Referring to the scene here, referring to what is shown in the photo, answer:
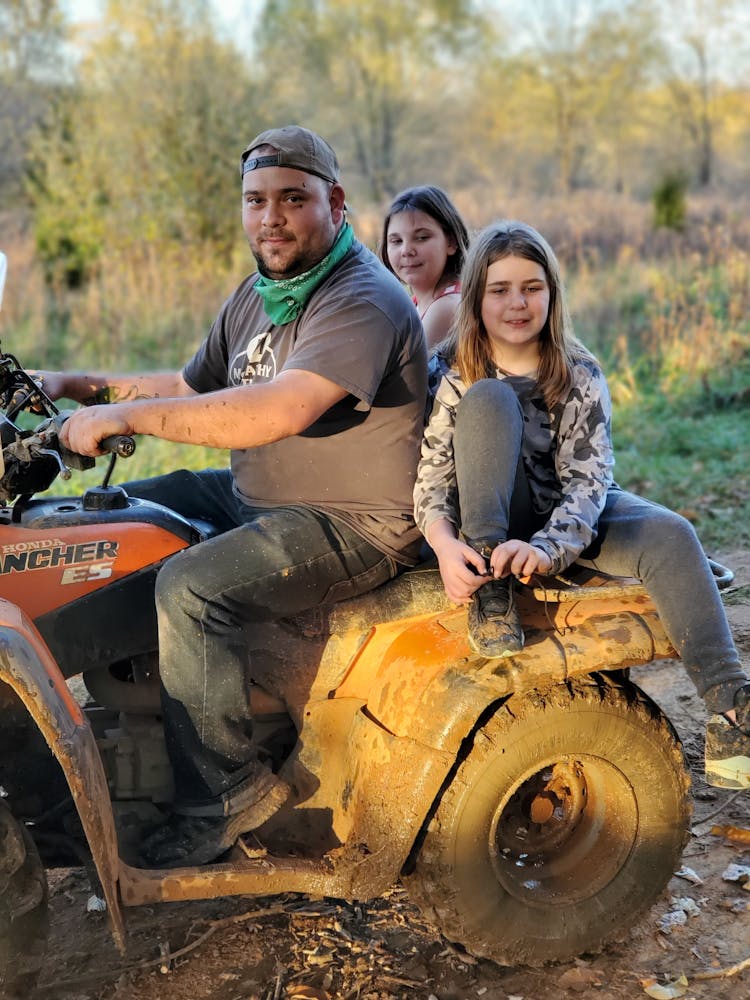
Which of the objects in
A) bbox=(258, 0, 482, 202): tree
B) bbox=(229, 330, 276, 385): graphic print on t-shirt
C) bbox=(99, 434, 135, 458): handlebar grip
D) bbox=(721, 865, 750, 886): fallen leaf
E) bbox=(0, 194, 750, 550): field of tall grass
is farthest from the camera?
bbox=(258, 0, 482, 202): tree

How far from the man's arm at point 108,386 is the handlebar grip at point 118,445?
2.17ft

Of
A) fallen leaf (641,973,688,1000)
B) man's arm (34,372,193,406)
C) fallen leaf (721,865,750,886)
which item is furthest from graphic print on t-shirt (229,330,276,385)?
fallen leaf (721,865,750,886)

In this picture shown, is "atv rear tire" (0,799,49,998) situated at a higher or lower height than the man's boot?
lower

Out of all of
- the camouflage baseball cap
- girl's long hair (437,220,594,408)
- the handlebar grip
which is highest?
the camouflage baseball cap

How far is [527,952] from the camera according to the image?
2.83 metres

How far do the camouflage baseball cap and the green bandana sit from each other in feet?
0.64

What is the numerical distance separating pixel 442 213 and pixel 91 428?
2.71 meters

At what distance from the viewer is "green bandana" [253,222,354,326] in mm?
2949

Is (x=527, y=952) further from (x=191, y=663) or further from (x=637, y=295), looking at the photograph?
(x=637, y=295)

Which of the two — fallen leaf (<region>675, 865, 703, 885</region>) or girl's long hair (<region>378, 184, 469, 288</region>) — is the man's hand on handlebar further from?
girl's long hair (<region>378, 184, 469, 288</region>)

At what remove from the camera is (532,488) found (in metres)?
3.03

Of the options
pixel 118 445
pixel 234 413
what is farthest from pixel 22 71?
pixel 118 445

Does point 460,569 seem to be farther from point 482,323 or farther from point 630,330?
point 630,330

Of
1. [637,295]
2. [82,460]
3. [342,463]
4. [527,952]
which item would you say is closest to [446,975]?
[527,952]
